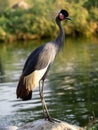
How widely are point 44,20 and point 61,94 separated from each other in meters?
33.9

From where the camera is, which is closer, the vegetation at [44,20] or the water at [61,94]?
the water at [61,94]

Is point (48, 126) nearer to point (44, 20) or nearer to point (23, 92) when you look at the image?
point (23, 92)

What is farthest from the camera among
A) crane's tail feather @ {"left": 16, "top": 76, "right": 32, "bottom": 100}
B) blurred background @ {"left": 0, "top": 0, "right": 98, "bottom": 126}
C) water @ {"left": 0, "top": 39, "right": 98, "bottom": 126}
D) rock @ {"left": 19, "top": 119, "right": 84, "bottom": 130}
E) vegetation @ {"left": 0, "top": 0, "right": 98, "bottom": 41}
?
vegetation @ {"left": 0, "top": 0, "right": 98, "bottom": 41}

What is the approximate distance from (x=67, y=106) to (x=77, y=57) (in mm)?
14211

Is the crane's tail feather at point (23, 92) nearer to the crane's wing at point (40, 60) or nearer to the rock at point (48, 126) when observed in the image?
the crane's wing at point (40, 60)

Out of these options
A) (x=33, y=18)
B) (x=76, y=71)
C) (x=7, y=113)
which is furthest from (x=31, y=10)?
(x=7, y=113)

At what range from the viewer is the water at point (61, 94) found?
16.1 m

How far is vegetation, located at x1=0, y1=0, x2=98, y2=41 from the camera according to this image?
51.6 metres

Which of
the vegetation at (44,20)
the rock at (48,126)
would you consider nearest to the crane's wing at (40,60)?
the rock at (48,126)

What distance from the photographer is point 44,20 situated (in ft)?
173

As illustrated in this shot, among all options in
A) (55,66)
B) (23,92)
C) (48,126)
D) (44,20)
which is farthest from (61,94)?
(44,20)

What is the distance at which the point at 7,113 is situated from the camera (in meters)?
16.7

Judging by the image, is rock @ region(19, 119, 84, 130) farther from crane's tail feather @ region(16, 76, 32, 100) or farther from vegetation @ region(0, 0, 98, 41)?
vegetation @ region(0, 0, 98, 41)

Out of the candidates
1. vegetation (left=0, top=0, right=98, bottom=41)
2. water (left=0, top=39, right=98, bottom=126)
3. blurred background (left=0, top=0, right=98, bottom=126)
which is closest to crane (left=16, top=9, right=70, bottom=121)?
blurred background (left=0, top=0, right=98, bottom=126)
